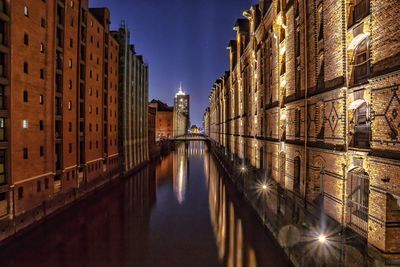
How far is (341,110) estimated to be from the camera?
12.2 meters

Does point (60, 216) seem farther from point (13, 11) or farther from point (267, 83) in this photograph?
point (267, 83)

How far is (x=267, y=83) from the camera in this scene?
26.1 m

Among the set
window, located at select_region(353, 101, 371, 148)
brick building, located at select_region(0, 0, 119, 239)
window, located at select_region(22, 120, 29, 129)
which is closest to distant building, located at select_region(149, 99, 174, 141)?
brick building, located at select_region(0, 0, 119, 239)

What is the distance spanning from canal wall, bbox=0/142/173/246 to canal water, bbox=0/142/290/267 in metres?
0.47

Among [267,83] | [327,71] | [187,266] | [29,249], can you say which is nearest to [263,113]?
[267,83]

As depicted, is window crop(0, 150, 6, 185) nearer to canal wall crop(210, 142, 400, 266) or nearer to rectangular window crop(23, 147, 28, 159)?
rectangular window crop(23, 147, 28, 159)

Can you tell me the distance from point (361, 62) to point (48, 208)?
22.9 m

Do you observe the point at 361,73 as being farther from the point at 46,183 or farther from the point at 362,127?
the point at 46,183

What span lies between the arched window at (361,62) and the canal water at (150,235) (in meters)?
9.66

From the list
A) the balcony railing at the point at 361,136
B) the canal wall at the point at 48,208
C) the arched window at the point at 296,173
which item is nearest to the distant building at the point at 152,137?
the canal wall at the point at 48,208

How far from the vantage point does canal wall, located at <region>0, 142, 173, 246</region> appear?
18172mm

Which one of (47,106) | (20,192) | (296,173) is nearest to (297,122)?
(296,173)

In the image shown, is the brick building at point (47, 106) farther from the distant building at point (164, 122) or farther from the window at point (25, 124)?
the distant building at point (164, 122)

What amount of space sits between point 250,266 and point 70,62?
24.1 m
